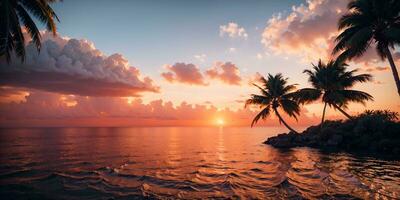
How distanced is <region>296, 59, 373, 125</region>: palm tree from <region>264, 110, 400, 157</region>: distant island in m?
3.12

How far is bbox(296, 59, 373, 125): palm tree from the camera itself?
3095 cm

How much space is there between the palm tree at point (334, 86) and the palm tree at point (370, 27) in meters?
7.38

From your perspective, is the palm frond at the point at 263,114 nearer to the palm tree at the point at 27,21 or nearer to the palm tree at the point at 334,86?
the palm tree at the point at 334,86

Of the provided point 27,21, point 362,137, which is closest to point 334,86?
point 362,137

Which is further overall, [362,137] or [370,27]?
[362,137]

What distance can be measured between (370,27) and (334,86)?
1099 cm

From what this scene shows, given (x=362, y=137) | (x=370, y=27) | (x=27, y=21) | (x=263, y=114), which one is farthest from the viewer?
(x=263, y=114)

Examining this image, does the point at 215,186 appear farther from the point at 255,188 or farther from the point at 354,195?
the point at 354,195

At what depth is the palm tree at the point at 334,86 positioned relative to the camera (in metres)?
31.0

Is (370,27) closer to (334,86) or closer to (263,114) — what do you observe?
(334,86)

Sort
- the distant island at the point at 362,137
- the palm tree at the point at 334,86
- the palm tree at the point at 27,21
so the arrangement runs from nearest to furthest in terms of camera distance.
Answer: the palm tree at the point at 27,21 < the distant island at the point at 362,137 < the palm tree at the point at 334,86

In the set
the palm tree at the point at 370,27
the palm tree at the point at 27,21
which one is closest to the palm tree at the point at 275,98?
the palm tree at the point at 370,27

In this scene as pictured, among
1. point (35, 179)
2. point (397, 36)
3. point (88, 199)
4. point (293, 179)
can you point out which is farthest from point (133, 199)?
point (397, 36)

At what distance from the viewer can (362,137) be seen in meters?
27.9
